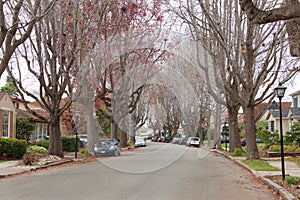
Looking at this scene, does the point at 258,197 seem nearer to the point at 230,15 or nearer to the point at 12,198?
the point at 12,198

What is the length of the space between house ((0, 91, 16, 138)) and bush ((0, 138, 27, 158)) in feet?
14.5

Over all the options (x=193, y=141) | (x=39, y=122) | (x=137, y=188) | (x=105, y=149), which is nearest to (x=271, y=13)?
(x=137, y=188)

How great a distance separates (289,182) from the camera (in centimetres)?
1255

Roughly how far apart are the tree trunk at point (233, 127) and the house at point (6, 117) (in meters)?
15.6

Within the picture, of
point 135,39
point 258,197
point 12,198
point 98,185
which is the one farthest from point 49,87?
point 258,197

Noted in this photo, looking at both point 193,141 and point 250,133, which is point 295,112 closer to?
point 193,141

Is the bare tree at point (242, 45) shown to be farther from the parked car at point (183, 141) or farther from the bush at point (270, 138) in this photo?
the parked car at point (183, 141)

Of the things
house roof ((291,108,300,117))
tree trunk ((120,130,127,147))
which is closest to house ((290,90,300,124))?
house roof ((291,108,300,117))

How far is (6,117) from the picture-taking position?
97.6 feet

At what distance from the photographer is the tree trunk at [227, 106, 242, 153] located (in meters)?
30.1

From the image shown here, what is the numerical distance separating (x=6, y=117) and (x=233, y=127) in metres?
16.2

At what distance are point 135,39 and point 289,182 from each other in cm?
1567

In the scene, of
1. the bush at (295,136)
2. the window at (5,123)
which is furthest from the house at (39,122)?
the bush at (295,136)

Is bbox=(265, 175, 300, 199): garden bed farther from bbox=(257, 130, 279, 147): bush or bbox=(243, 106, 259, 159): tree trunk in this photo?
bbox=(257, 130, 279, 147): bush
